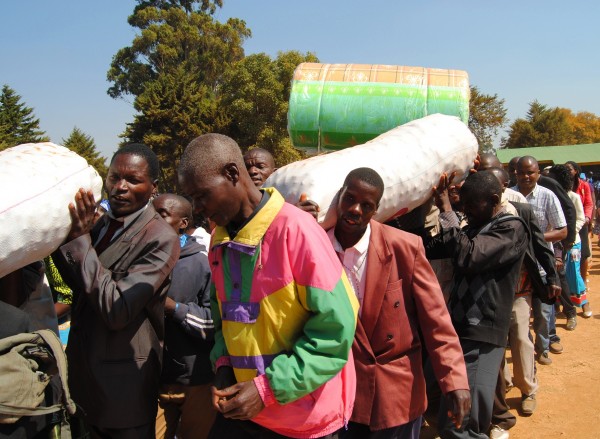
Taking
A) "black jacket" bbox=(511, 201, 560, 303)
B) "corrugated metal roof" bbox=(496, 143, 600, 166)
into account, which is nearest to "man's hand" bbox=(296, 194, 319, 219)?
"black jacket" bbox=(511, 201, 560, 303)

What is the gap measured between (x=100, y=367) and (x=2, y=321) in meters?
0.46

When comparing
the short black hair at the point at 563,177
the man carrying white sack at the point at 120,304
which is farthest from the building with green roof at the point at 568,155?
the man carrying white sack at the point at 120,304

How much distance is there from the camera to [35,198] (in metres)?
1.84

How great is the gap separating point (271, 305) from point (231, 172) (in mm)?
463

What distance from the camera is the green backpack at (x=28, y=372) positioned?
5.87 feet

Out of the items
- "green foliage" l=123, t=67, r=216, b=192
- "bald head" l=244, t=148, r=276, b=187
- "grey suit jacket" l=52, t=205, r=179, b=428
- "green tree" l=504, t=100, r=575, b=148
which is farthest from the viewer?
"green tree" l=504, t=100, r=575, b=148

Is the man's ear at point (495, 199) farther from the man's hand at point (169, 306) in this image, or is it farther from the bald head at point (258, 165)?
the man's hand at point (169, 306)

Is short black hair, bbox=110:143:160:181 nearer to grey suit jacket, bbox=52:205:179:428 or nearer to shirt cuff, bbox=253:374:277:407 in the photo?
grey suit jacket, bbox=52:205:179:428

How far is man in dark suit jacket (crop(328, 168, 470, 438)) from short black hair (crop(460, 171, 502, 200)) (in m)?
0.87

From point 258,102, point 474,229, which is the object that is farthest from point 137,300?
point 258,102

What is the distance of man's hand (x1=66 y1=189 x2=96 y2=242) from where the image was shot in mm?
2016

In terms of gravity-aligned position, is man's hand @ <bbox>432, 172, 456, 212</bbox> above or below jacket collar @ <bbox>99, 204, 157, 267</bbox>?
above

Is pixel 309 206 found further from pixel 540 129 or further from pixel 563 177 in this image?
pixel 540 129

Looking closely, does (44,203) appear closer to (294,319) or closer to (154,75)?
(294,319)
